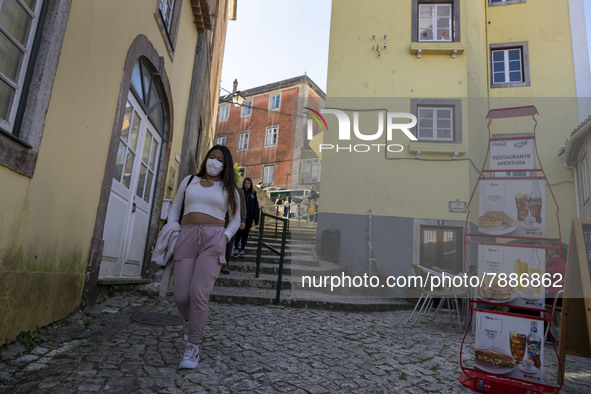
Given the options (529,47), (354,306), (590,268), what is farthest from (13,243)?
(529,47)

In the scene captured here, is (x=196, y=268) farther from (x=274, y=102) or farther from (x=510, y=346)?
(x=274, y=102)

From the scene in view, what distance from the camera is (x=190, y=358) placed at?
9.27ft

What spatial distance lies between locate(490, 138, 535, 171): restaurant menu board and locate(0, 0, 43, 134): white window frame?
142 inches

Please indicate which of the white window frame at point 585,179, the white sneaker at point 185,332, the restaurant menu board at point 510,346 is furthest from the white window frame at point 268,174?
the restaurant menu board at point 510,346

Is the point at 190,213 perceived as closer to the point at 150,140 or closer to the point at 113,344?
the point at 113,344

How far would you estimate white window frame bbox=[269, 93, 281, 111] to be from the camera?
28.3 m

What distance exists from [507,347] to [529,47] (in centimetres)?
1138

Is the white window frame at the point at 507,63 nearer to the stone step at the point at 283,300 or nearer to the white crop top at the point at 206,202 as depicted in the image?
the stone step at the point at 283,300

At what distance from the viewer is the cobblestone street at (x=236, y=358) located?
254cm

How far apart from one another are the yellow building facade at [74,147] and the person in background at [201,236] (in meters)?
1.06

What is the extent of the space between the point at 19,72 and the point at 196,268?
187cm

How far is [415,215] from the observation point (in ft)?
32.3

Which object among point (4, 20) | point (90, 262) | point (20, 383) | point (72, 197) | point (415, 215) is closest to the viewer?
point (20, 383)

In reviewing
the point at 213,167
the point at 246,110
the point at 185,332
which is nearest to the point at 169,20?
the point at 213,167
